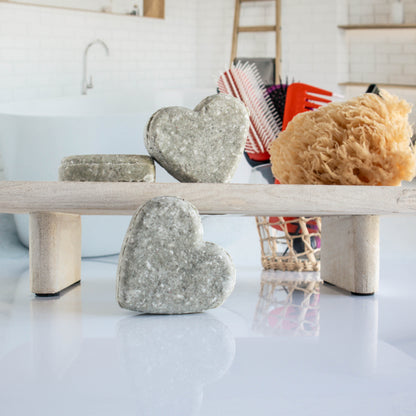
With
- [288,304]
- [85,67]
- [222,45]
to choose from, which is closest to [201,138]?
[288,304]

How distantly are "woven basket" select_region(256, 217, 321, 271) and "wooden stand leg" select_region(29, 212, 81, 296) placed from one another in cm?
55

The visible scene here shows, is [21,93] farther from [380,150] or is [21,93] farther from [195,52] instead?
[380,150]

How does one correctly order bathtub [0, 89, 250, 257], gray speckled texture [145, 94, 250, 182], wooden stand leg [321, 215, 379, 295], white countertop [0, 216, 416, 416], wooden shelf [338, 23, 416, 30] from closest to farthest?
1. white countertop [0, 216, 416, 416]
2. gray speckled texture [145, 94, 250, 182]
3. wooden stand leg [321, 215, 379, 295]
4. bathtub [0, 89, 250, 257]
5. wooden shelf [338, 23, 416, 30]

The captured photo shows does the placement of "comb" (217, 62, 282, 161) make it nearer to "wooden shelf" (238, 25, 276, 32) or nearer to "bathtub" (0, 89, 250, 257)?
"bathtub" (0, 89, 250, 257)

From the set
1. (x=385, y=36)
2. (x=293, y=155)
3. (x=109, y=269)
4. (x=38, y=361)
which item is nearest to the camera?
(x=38, y=361)

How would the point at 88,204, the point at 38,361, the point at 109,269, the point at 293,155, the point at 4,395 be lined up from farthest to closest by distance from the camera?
the point at 109,269, the point at 293,155, the point at 88,204, the point at 38,361, the point at 4,395

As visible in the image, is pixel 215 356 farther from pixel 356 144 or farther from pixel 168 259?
pixel 356 144

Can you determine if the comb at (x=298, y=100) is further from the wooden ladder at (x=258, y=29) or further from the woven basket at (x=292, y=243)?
the wooden ladder at (x=258, y=29)

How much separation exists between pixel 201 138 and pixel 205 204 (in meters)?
0.13

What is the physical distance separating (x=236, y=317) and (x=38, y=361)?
40 centimetres

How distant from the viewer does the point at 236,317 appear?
1.09 m

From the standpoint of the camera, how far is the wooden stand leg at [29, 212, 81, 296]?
3.99 ft

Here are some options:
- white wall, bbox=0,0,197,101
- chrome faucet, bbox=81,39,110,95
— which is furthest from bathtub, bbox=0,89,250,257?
white wall, bbox=0,0,197,101

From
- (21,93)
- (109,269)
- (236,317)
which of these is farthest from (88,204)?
(21,93)
